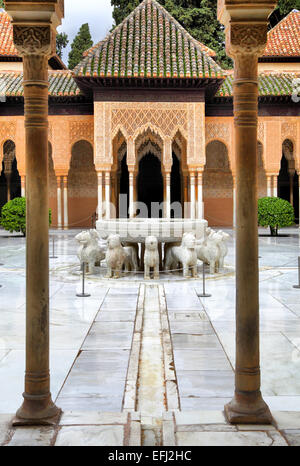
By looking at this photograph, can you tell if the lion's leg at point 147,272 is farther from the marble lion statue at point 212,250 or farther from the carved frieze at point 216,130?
the carved frieze at point 216,130

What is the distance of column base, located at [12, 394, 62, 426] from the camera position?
2924mm

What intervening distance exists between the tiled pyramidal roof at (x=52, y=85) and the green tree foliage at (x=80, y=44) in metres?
11.2

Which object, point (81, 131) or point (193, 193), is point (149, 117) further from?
point (193, 193)

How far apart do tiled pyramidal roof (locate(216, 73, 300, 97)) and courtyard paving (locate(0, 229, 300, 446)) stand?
1445 centimetres

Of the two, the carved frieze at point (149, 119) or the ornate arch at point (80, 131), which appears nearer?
the carved frieze at point (149, 119)

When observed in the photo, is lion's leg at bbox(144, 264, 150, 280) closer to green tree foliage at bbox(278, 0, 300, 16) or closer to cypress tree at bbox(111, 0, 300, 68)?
cypress tree at bbox(111, 0, 300, 68)

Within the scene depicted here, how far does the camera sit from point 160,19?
2138 centimetres

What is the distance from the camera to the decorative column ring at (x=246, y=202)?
3096 millimetres

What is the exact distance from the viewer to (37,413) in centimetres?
297

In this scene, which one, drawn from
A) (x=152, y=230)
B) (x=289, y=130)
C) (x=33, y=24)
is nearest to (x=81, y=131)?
(x=289, y=130)

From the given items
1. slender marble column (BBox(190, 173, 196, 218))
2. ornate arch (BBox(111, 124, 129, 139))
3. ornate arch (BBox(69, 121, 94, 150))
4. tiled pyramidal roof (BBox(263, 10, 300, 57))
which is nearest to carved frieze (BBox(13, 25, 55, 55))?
ornate arch (BBox(111, 124, 129, 139))

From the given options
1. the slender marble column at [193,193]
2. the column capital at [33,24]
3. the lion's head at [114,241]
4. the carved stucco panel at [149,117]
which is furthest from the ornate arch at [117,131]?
the column capital at [33,24]

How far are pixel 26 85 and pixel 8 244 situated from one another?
1342cm
